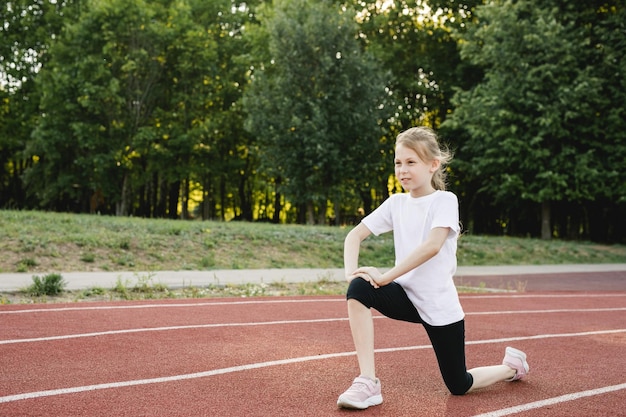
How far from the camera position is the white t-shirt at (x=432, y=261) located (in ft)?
13.6

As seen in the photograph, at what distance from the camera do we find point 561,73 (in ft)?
85.4

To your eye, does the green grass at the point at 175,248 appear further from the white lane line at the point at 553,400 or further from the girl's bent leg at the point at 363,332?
the white lane line at the point at 553,400

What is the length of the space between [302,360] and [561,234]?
107 feet

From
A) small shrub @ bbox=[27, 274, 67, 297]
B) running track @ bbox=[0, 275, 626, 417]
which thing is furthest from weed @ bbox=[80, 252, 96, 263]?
running track @ bbox=[0, 275, 626, 417]

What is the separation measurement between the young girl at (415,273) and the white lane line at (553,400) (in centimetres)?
35

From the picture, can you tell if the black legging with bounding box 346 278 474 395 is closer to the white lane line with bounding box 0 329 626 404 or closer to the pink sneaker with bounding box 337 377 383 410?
the pink sneaker with bounding box 337 377 383 410

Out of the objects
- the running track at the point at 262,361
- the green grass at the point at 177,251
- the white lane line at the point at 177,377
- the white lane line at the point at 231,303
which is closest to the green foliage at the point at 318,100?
the green grass at the point at 177,251

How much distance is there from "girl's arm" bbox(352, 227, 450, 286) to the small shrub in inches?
267

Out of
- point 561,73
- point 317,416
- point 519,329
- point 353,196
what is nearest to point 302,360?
point 317,416

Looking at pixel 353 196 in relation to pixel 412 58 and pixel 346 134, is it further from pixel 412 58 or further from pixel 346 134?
pixel 412 58

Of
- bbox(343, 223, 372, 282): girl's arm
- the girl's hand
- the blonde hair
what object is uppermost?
the blonde hair

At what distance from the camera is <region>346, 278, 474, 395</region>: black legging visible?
413 centimetres

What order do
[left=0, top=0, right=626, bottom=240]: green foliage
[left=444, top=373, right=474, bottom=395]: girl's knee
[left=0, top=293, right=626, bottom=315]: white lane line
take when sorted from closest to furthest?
[left=444, top=373, right=474, bottom=395]: girl's knee → [left=0, top=293, right=626, bottom=315]: white lane line → [left=0, top=0, right=626, bottom=240]: green foliage

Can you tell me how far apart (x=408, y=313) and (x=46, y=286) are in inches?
269
